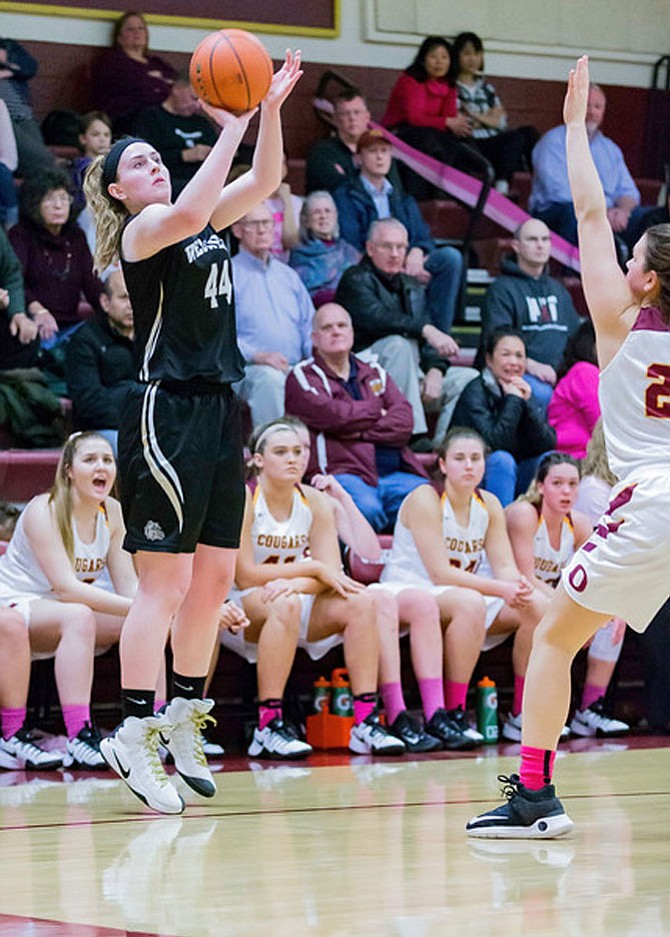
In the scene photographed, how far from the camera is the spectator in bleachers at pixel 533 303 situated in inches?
384

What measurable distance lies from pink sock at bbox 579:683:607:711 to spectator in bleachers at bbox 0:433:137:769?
2303 mm

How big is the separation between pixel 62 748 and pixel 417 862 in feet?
10.3

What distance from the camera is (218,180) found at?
15.3 ft

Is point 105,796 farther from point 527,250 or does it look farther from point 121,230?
point 527,250

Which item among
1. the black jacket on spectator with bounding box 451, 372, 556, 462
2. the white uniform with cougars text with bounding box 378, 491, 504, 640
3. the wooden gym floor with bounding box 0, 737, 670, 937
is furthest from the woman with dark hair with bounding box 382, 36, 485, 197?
the wooden gym floor with bounding box 0, 737, 670, 937

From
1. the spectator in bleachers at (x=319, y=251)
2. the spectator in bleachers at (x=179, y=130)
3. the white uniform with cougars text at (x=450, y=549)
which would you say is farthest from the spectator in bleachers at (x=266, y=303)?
the white uniform with cougars text at (x=450, y=549)

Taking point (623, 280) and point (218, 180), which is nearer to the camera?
point (623, 280)

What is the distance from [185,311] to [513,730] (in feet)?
11.4

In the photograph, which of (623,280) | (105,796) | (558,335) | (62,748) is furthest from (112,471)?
(558,335)

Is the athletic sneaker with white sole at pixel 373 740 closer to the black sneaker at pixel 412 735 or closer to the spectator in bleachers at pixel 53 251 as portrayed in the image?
the black sneaker at pixel 412 735

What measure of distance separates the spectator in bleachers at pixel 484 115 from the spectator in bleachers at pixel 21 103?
10.3 feet

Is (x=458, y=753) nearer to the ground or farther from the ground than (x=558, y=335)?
nearer to the ground

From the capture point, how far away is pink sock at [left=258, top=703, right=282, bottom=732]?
7004mm

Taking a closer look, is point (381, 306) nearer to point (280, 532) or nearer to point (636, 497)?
point (280, 532)
